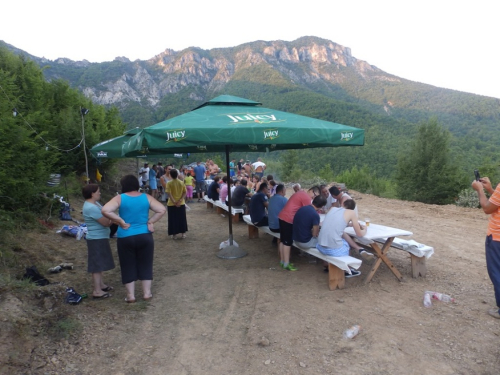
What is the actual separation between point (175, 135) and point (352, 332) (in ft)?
9.16

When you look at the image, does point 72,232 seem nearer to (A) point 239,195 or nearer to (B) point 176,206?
(B) point 176,206

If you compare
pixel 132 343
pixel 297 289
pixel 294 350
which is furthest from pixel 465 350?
pixel 132 343

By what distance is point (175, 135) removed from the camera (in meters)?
3.69

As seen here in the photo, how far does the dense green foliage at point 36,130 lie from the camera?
18.4 feet

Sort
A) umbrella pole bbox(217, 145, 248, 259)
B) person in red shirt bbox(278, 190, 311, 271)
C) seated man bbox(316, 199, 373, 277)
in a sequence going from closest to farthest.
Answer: seated man bbox(316, 199, 373, 277), person in red shirt bbox(278, 190, 311, 271), umbrella pole bbox(217, 145, 248, 259)

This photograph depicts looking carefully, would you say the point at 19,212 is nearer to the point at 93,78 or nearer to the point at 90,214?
the point at 90,214

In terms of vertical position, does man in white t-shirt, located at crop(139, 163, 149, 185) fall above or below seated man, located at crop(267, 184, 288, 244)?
below

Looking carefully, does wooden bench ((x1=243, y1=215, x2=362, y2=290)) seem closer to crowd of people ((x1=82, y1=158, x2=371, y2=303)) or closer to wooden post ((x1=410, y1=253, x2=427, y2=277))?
crowd of people ((x1=82, y1=158, x2=371, y2=303))

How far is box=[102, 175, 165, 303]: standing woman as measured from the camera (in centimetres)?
368

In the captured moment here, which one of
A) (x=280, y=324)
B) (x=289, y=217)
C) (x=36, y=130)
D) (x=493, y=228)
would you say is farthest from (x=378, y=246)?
(x=36, y=130)

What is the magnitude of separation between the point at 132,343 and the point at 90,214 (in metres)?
1.62

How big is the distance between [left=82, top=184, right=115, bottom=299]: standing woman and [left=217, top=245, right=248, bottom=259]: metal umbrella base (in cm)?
208

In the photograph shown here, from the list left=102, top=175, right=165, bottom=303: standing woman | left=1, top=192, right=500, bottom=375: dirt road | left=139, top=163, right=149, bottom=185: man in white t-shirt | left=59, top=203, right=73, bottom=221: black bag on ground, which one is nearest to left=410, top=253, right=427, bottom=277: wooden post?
left=1, top=192, right=500, bottom=375: dirt road

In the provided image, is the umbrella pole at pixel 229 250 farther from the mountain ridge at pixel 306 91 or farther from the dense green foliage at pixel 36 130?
the mountain ridge at pixel 306 91
